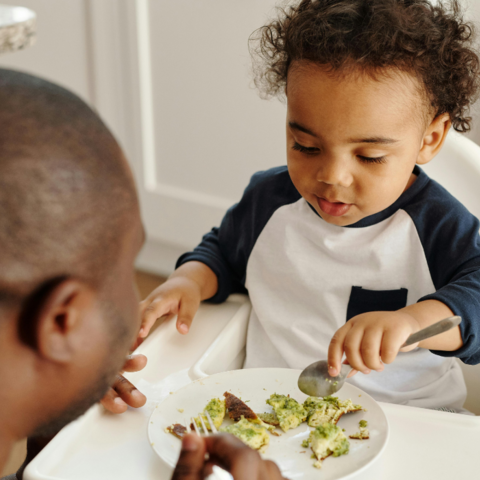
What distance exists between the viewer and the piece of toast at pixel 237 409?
2.04ft

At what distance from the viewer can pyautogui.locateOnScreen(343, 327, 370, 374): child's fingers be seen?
2.07ft

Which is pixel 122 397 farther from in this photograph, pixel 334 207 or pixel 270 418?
pixel 334 207

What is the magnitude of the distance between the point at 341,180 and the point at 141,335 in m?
0.33

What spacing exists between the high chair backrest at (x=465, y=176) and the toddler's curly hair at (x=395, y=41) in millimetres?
38

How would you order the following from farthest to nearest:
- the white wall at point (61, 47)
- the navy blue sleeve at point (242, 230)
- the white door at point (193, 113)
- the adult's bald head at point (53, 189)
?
the white wall at point (61, 47) < the white door at point (193, 113) < the navy blue sleeve at point (242, 230) < the adult's bald head at point (53, 189)

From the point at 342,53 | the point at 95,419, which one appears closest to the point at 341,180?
the point at 342,53

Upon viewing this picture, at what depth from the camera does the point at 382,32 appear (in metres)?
0.70

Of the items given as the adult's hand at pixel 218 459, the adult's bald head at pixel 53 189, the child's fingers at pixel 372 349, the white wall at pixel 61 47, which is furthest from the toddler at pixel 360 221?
the white wall at pixel 61 47

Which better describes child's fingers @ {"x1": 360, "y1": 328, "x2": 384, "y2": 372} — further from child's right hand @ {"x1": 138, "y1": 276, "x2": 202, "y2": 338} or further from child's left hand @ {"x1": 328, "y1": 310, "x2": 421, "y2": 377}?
child's right hand @ {"x1": 138, "y1": 276, "x2": 202, "y2": 338}

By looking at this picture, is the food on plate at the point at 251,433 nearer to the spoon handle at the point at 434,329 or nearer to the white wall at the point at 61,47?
the spoon handle at the point at 434,329

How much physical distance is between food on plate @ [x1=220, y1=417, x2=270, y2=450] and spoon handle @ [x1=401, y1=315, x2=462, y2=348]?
18cm

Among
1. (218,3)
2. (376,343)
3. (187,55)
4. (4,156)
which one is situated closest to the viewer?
(4,156)

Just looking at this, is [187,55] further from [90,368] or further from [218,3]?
[90,368]

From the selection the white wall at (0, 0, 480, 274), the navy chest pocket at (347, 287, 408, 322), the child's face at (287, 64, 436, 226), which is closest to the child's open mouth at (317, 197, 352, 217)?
the child's face at (287, 64, 436, 226)
